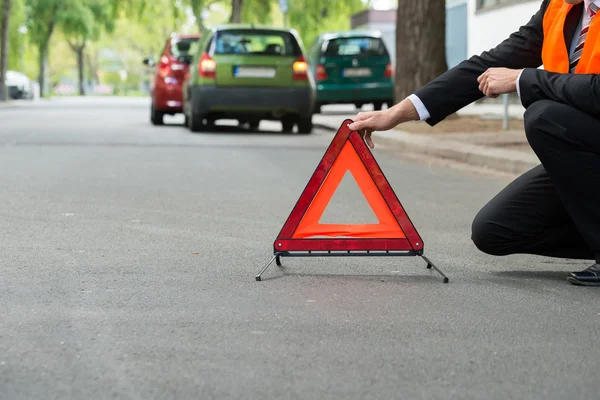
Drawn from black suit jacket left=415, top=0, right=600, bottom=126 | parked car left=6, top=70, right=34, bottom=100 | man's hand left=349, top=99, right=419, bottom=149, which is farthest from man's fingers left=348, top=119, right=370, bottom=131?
parked car left=6, top=70, right=34, bottom=100

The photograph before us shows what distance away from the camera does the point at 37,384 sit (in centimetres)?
369

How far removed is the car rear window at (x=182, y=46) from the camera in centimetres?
2322

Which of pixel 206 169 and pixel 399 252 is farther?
pixel 206 169

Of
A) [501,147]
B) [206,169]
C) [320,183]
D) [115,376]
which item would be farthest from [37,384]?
[501,147]

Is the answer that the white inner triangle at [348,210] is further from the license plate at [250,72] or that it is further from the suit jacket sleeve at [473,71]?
the license plate at [250,72]

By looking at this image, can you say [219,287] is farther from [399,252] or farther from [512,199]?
[512,199]

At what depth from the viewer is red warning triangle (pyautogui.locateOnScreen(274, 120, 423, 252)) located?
18.9ft

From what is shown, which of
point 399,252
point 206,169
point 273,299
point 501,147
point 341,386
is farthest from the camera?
point 501,147

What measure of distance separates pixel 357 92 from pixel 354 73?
17.1 inches

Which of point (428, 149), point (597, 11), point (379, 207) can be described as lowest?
point (428, 149)

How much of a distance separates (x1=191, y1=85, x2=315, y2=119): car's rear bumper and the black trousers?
1362cm

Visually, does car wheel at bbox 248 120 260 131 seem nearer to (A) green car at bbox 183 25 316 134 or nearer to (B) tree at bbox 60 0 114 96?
(A) green car at bbox 183 25 316 134

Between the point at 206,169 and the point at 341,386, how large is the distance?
9189mm

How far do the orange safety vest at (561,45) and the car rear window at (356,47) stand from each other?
72.2ft
